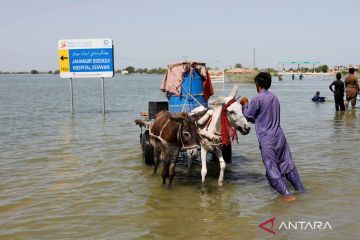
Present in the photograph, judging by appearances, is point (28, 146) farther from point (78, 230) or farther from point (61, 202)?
point (78, 230)

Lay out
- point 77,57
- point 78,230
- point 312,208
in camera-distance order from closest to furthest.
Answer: point 78,230 → point 312,208 → point 77,57

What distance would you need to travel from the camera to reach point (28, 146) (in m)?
13.8

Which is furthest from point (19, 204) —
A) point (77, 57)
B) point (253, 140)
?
point (77, 57)

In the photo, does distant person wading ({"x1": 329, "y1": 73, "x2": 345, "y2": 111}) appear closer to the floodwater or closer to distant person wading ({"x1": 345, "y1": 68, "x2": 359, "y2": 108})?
distant person wading ({"x1": 345, "y1": 68, "x2": 359, "y2": 108})

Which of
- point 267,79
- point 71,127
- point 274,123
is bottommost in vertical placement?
point 71,127

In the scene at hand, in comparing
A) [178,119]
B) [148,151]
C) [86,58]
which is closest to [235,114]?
[178,119]

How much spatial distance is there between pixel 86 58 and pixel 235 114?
1431 cm

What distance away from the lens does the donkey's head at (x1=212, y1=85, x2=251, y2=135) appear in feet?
24.2

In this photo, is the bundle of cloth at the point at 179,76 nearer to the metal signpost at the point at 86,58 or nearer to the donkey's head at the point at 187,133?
the donkey's head at the point at 187,133

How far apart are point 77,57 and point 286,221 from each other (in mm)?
15952

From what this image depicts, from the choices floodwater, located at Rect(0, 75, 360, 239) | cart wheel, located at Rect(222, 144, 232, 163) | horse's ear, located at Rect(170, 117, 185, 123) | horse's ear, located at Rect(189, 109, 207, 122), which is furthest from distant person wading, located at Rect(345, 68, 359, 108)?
horse's ear, located at Rect(170, 117, 185, 123)

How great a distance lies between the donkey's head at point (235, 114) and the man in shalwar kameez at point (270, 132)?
104 millimetres

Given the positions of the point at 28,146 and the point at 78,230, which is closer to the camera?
the point at 78,230

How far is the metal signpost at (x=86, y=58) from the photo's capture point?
66.6 feet
